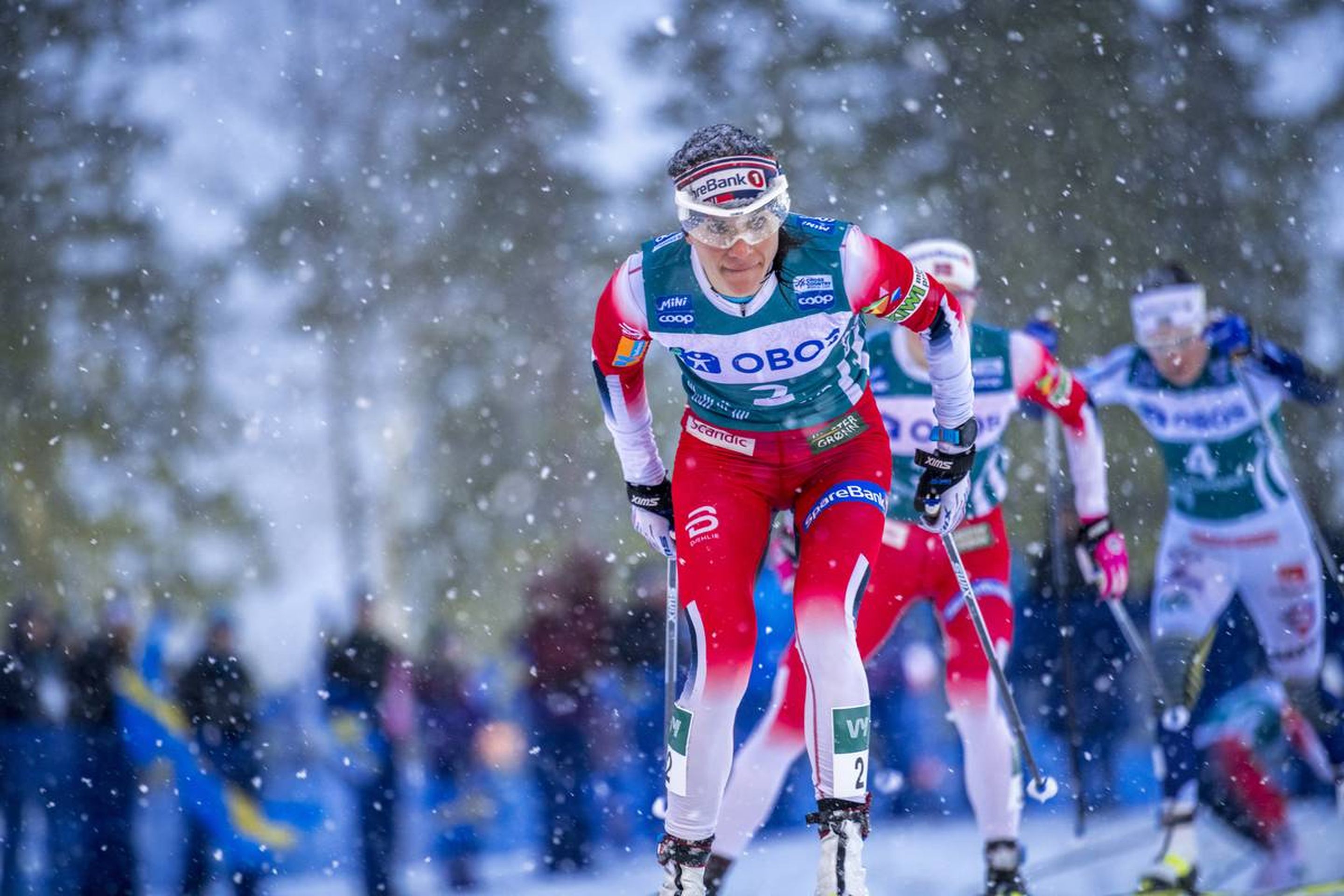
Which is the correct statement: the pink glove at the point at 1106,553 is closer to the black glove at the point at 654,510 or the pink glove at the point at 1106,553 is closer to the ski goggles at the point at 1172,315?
the ski goggles at the point at 1172,315

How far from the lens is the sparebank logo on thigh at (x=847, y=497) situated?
12.2 ft

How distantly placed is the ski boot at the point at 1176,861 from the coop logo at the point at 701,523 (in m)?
3.03

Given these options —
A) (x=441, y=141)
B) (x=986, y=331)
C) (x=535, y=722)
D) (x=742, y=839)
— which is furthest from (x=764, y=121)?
(x=742, y=839)

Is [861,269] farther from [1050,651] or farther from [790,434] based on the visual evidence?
[1050,651]

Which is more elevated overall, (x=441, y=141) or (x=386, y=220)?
(x=441, y=141)

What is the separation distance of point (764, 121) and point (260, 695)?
7.45 m

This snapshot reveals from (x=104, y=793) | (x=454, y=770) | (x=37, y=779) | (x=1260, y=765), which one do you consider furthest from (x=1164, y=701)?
(x=37, y=779)

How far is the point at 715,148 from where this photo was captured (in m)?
3.46

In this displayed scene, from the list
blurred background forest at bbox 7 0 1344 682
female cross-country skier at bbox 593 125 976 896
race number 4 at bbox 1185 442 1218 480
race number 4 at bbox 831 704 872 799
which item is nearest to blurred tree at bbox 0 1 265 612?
blurred background forest at bbox 7 0 1344 682

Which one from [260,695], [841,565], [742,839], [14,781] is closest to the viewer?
[841,565]

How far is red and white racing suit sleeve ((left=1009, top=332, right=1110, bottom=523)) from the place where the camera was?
515 centimetres

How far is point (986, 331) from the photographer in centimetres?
522

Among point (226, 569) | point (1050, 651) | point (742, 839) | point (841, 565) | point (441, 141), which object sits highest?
point (441, 141)

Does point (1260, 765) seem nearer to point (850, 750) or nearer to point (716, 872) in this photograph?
point (716, 872)
